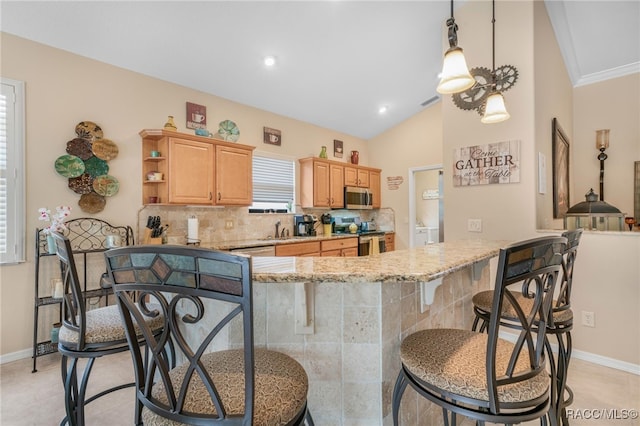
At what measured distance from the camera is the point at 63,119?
9.63ft

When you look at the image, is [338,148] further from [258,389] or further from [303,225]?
[258,389]

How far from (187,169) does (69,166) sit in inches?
41.1

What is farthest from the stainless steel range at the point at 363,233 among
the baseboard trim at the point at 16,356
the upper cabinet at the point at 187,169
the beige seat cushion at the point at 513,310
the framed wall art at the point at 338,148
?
the baseboard trim at the point at 16,356

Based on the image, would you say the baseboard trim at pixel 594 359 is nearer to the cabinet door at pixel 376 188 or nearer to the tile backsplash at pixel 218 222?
the tile backsplash at pixel 218 222

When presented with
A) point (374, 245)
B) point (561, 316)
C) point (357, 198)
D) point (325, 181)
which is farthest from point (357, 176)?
point (561, 316)

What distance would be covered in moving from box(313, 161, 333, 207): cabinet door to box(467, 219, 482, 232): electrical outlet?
2.48 m

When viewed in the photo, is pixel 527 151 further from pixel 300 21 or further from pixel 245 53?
pixel 245 53

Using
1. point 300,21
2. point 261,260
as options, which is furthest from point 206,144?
point 261,260

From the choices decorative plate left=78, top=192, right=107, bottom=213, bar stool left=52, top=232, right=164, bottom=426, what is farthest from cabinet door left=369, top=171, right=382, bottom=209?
bar stool left=52, top=232, right=164, bottom=426

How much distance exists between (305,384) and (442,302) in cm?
108

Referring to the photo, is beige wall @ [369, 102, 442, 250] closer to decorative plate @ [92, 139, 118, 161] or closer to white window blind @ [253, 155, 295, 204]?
white window blind @ [253, 155, 295, 204]

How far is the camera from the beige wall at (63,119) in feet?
8.87

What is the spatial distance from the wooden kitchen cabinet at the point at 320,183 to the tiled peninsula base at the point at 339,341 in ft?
12.4

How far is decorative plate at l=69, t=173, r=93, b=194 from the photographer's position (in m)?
2.95
